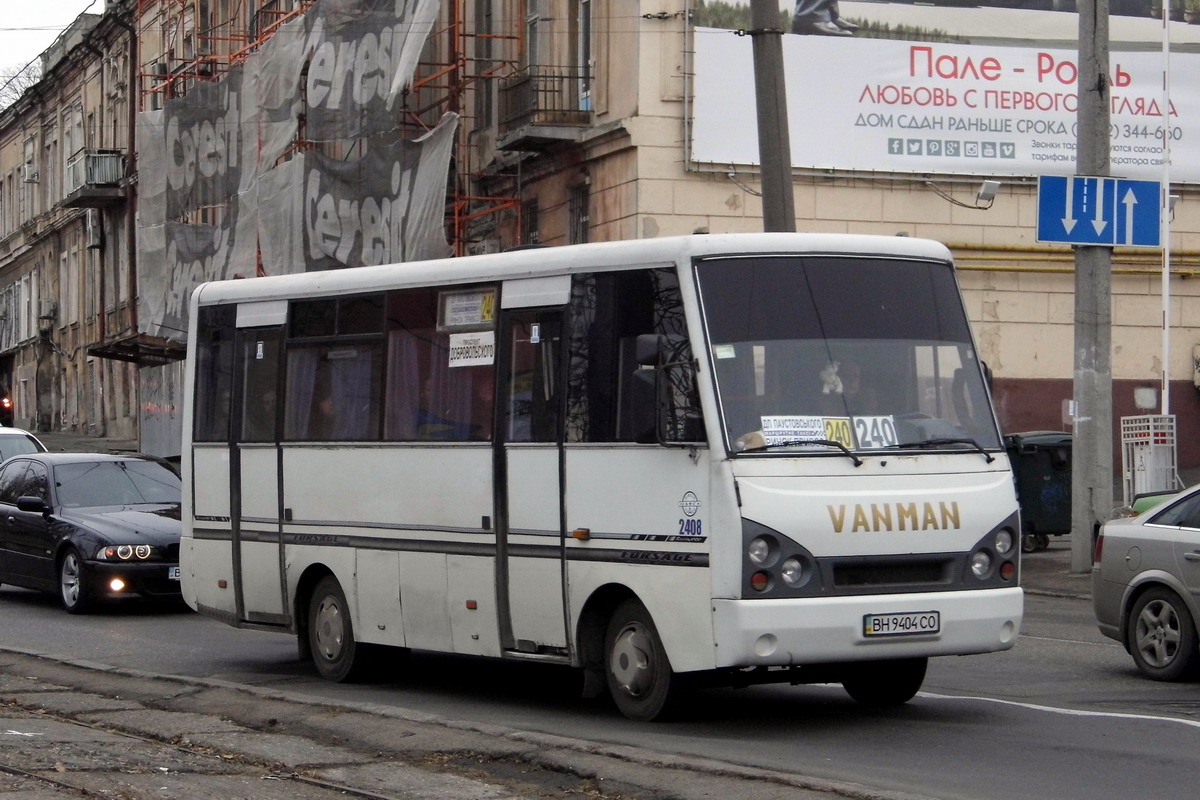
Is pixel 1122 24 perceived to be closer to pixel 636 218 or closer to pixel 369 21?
pixel 636 218

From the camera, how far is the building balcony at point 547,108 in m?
29.2

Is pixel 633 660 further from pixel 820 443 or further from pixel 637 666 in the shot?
pixel 820 443

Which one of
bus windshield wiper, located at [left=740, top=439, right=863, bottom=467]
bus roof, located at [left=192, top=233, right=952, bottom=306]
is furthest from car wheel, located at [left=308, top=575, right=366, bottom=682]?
bus windshield wiper, located at [left=740, top=439, right=863, bottom=467]

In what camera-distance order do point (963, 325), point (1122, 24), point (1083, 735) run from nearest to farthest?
1. point (1083, 735)
2. point (963, 325)
3. point (1122, 24)

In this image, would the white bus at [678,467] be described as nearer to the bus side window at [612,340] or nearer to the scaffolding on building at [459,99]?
the bus side window at [612,340]

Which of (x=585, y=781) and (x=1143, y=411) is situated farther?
(x=1143, y=411)

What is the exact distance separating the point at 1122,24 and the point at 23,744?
24.8 metres

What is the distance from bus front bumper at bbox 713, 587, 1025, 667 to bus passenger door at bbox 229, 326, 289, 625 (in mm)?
4625

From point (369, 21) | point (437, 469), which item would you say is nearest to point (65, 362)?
point (369, 21)

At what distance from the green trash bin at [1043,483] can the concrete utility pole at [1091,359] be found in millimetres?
2227

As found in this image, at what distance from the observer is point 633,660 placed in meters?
10.2

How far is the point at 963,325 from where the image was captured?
34.8ft

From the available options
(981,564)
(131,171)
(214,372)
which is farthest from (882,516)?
(131,171)

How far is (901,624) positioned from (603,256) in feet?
8.50
